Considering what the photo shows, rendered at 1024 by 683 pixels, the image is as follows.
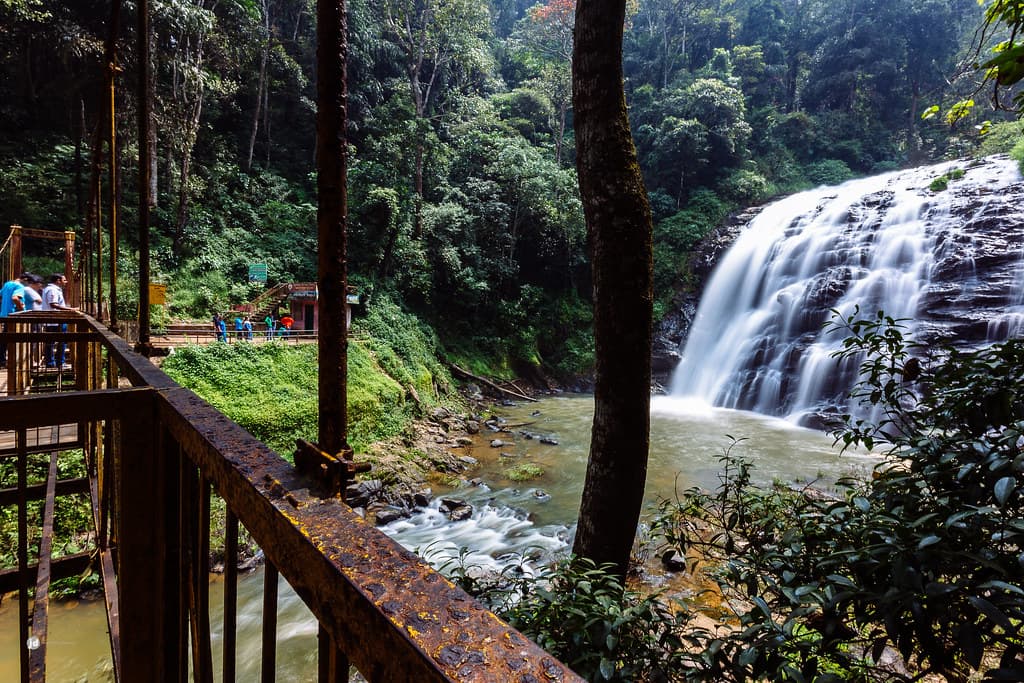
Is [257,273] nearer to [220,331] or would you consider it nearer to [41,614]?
[220,331]

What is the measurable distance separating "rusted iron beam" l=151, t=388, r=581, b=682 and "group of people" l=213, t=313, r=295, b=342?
12121 mm

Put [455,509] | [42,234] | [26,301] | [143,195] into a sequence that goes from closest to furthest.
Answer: [143,195]
[26,301]
[42,234]
[455,509]

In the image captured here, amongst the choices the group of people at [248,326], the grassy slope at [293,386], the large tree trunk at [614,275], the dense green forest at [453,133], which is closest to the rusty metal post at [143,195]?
the large tree trunk at [614,275]

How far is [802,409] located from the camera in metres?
13.2

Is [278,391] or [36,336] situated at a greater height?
[36,336]

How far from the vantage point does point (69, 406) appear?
1148 millimetres

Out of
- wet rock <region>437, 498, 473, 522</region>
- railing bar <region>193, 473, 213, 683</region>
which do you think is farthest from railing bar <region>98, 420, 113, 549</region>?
wet rock <region>437, 498, 473, 522</region>

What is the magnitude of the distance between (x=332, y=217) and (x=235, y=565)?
723 mm

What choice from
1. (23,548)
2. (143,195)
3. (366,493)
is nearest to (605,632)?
(23,548)

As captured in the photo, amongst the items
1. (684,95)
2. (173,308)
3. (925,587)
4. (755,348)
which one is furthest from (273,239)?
(684,95)

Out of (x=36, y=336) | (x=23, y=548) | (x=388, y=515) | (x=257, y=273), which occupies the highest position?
(x=257, y=273)

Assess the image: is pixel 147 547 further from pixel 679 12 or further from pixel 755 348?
pixel 679 12

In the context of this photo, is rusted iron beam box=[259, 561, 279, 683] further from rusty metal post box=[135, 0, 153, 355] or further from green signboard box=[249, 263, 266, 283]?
green signboard box=[249, 263, 266, 283]

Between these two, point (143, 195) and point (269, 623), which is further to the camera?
point (143, 195)
